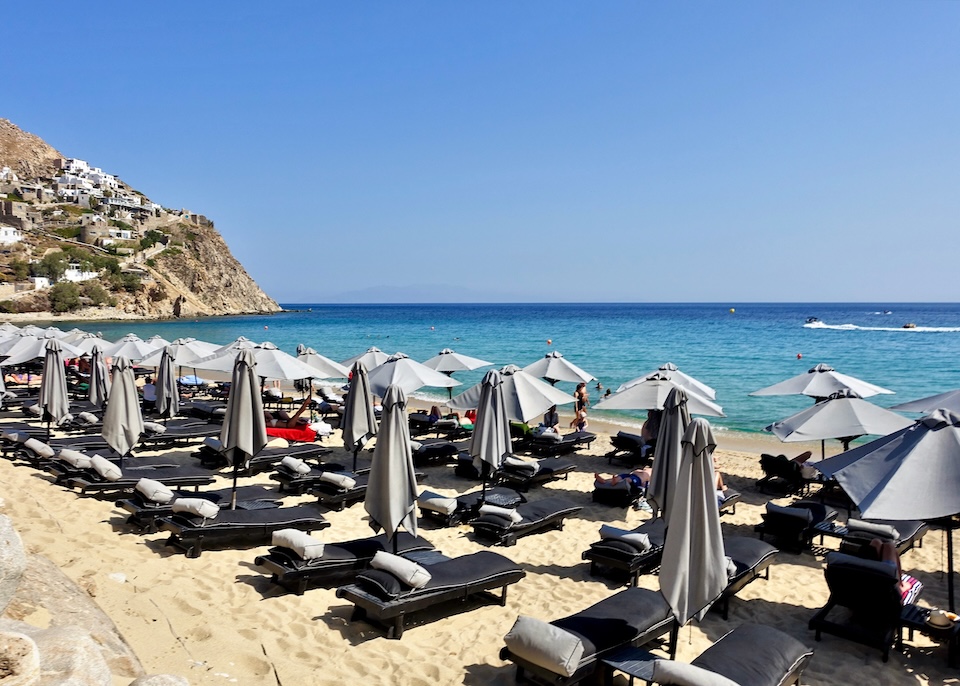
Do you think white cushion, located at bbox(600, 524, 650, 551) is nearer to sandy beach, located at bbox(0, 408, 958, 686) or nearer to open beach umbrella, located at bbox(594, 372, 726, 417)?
sandy beach, located at bbox(0, 408, 958, 686)

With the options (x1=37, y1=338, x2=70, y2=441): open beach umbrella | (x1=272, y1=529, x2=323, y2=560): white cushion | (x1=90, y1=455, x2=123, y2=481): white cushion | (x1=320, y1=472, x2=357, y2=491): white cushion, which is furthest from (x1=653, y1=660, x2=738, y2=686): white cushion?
(x1=37, y1=338, x2=70, y2=441): open beach umbrella

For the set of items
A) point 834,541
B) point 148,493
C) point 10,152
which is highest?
point 10,152

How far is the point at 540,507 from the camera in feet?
28.6

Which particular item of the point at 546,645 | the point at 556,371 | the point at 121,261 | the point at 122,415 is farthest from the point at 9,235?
the point at 546,645

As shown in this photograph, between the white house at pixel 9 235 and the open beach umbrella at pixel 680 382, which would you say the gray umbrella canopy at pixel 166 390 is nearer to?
the open beach umbrella at pixel 680 382

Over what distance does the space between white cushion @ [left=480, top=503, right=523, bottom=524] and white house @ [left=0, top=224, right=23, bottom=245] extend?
326 ft

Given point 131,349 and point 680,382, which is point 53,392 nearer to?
point 131,349

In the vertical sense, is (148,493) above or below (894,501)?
below

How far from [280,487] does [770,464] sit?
859cm

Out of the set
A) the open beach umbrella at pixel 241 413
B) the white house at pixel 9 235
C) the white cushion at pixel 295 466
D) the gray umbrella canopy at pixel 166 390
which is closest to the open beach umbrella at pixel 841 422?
the white cushion at pixel 295 466

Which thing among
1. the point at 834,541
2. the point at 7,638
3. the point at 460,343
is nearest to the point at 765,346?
the point at 460,343

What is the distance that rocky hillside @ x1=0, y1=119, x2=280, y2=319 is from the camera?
2931 inches

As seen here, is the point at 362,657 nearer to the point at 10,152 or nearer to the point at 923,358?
the point at 923,358

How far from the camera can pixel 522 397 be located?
35.0 ft
